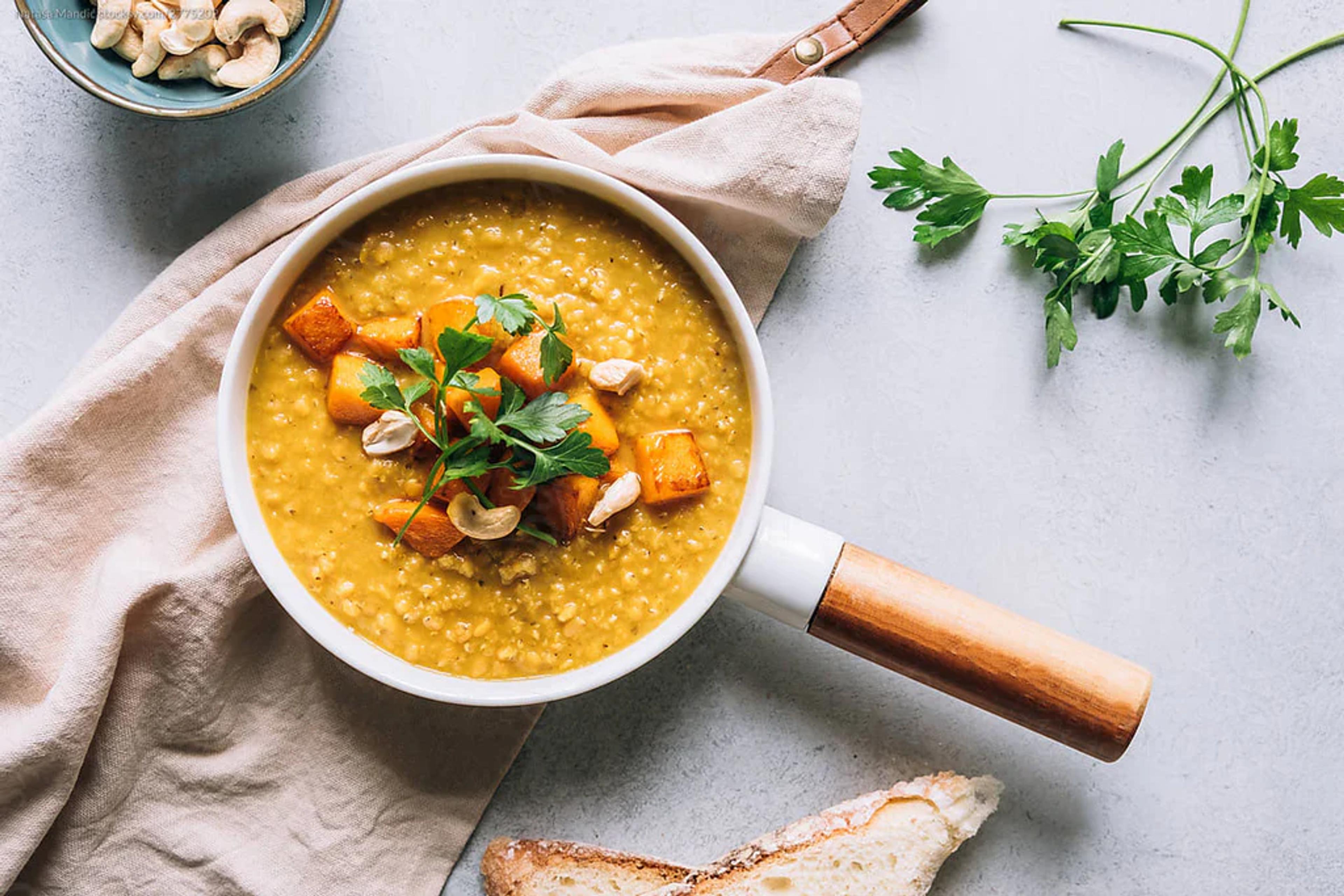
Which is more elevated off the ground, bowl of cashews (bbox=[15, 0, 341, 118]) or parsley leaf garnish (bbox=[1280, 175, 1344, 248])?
bowl of cashews (bbox=[15, 0, 341, 118])

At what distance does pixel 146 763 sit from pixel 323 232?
47.8 inches

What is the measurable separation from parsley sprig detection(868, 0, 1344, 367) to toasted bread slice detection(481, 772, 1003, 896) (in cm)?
106

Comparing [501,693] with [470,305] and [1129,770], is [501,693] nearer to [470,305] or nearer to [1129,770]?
[470,305]

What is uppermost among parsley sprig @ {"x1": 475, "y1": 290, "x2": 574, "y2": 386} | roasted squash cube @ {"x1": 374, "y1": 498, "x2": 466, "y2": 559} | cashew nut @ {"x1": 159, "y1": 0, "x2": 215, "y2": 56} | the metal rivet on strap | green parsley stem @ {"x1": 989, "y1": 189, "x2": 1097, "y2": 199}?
cashew nut @ {"x1": 159, "y1": 0, "x2": 215, "y2": 56}

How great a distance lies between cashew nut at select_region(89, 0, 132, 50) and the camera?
2252 millimetres

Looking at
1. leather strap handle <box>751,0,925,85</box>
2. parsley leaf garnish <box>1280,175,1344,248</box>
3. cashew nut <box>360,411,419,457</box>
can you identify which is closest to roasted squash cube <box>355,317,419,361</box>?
cashew nut <box>360,411,419,457</box>

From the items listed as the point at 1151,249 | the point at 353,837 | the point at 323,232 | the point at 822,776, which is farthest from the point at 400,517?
the point at 1151,249

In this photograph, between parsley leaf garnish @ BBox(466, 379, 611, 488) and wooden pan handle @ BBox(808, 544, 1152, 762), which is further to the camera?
wooden pan handle @ BBox(808, 544, 1152, 762)

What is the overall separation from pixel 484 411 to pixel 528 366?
118 millimetres

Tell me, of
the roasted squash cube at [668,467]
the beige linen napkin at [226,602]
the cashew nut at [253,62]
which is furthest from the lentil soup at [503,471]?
the cashew nut at [253,62]

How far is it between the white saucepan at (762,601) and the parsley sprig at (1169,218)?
639 mm

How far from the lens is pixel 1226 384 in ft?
8.66

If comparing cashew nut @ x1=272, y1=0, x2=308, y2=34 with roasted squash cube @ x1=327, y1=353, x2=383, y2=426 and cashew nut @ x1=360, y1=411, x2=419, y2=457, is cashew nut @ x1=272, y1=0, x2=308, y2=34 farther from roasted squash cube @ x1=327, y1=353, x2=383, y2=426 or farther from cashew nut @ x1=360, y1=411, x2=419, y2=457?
cashew nut @ x1=360, y1=411, x2=419, y2=457

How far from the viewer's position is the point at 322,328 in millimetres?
2164
